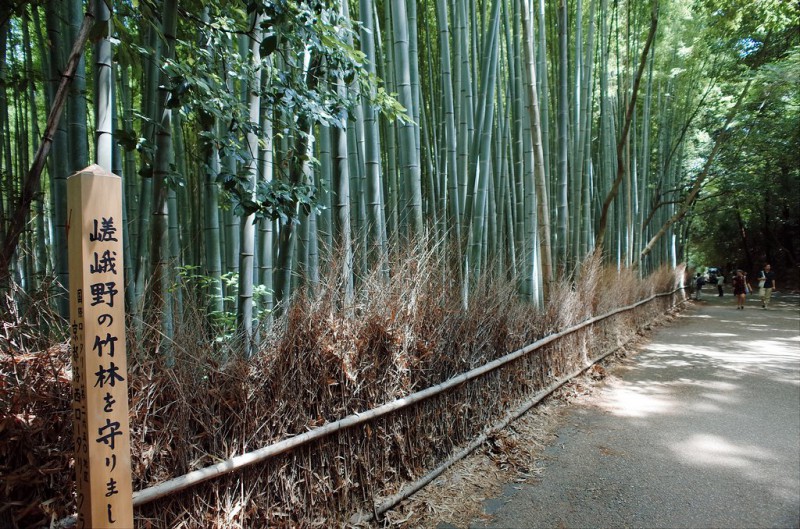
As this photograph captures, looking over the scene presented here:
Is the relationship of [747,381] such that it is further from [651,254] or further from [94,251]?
[651,254]

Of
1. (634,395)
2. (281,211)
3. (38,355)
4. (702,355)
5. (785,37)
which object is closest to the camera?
(38,355)

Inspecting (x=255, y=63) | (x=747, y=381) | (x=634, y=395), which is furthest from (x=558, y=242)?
(x=255, y=63)

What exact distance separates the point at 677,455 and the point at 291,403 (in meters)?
2.48

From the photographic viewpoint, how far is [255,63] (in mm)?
2367

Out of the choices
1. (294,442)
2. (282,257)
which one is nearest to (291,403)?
(294,442)

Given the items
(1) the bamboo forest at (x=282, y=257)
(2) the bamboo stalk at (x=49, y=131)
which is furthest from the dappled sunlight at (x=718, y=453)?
(2) the bamboo stalk at (x=49, y=131)

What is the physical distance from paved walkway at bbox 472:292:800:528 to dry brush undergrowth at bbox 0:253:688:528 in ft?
1.91

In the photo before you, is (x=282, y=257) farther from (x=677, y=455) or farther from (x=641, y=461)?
(x=677, y=455)

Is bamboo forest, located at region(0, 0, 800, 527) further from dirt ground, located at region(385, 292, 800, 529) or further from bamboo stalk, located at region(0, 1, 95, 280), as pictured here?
dirt ground, located at region(385, 292, 800, 529)

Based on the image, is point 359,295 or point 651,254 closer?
point 359,295

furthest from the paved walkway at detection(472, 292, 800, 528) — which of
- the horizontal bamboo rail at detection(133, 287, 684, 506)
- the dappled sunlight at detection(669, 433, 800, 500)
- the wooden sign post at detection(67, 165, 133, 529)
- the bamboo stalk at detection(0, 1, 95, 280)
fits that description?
the bamboo stalk at detection(0, 1, 95, 280)

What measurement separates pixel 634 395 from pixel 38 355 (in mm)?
4487

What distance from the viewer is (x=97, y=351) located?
112 centimetres

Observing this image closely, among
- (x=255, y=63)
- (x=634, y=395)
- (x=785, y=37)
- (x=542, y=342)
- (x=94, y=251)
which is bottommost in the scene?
(x=634, y=395)
